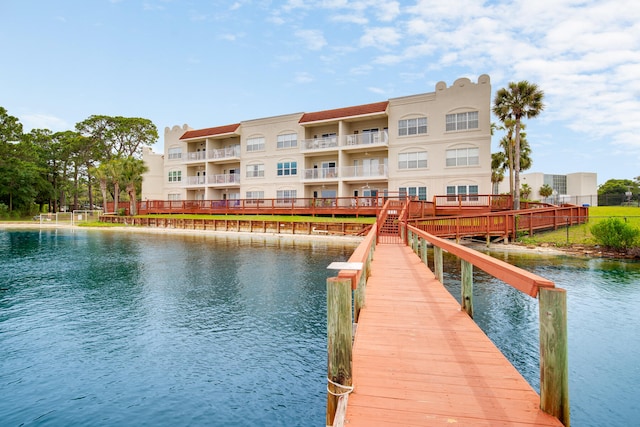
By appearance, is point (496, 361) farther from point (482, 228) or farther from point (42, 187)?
point (42, 187)

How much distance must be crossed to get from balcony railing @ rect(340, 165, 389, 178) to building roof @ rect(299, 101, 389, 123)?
5.41 meters

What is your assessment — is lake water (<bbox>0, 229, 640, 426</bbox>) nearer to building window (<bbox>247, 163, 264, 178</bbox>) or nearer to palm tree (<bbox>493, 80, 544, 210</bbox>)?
palm tree (<bbox>493, 80, 544, 210</bbox>)

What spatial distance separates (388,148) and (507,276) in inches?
1333

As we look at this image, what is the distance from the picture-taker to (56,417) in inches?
222

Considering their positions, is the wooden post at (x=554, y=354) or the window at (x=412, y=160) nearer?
the wooden post at (x=554, y=354)

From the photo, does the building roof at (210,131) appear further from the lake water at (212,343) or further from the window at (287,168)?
the lake water at (212,343)

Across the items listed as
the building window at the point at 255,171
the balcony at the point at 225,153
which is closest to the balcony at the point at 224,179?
the building window at the point at 255,171

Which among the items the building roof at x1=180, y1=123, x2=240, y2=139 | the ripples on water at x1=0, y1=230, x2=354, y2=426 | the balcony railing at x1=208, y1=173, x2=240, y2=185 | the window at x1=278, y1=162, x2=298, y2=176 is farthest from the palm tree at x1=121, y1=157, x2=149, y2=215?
the ripples on water at x1=0, y1=230, x2=354, y2=426

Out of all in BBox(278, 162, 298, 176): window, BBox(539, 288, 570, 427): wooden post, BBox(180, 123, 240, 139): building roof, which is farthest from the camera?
BBox(180, 123, 240, 139): building roof

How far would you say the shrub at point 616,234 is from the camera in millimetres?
21281

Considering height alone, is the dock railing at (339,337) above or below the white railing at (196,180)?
below

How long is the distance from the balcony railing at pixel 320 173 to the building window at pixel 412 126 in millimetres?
7879

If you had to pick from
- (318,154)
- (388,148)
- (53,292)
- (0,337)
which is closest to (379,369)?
(0,337)

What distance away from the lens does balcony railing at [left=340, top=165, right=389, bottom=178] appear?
36.2 metres
